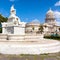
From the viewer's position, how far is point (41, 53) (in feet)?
34.3

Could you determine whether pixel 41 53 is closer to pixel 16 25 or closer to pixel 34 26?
A: pixel 16 25

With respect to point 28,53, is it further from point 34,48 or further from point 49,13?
point 49,13

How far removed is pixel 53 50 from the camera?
11.2m

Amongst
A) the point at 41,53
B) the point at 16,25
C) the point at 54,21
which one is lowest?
the point at 41,53

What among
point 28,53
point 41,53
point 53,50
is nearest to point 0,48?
point 28,53

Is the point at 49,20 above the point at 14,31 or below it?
above

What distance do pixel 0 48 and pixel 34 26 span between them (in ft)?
227

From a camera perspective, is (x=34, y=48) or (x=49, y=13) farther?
(x=49, y=13)

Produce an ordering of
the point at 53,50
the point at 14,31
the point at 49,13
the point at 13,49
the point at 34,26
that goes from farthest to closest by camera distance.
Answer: the point at 49,13 < the point at 34,26 < the point at 14,31 < the point at 53,50 < the point at 13,49

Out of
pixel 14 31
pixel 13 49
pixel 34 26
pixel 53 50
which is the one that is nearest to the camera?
pixel 13 49

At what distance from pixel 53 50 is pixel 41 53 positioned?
119 cm

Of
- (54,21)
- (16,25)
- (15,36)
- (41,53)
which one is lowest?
(41,53)

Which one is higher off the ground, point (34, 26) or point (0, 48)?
point (34, 26)

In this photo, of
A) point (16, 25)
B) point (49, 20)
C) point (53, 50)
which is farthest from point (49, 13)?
point (53, 50)
